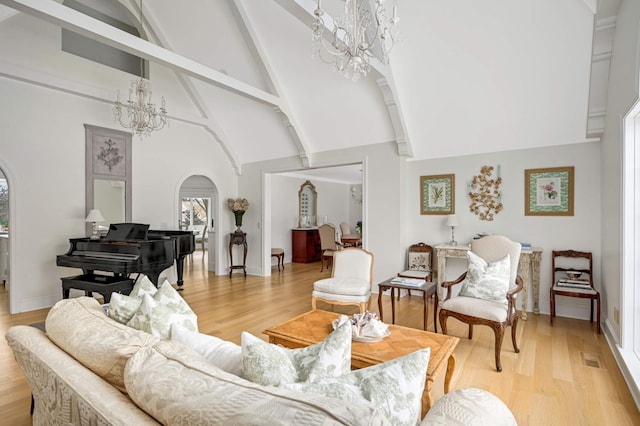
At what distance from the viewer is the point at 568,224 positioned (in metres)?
4.14

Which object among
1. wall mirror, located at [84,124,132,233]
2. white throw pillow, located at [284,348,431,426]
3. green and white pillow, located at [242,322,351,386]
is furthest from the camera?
wall mirror, located at [84,124,132,233]

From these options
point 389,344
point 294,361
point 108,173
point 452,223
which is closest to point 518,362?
point 389,344

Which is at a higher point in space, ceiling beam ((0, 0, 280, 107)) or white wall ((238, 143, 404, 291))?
ceiling beam ((0, 0, 280, 107))

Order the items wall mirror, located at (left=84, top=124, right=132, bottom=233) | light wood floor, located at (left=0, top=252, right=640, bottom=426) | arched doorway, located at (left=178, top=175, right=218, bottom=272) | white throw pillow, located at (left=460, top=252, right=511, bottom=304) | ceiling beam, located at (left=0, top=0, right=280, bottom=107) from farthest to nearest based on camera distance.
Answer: arched doorway, located at (left=178, top=175, right=218, bottom=272)
wall mirror, located at (left=84, top=124, right=132, bottom=233)
white throw pillow, located at (left=460, top=252, right=511, bottom=304)
ceiling beam, located at (left=0, top=0, right=280, bottom=107)
light wood floor, located at (left=0, top=252, right=640, bottom=426)

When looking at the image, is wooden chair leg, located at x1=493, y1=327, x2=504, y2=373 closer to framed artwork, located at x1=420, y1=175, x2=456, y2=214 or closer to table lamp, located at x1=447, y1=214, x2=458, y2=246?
table lamp, located at x1=447, y1=214, x2=458, y2=246

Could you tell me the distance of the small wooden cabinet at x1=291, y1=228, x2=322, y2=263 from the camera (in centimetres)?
857

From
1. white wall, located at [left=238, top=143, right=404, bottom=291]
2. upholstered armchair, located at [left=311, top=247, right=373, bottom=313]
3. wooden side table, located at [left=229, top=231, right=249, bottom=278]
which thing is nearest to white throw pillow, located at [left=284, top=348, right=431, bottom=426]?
Answer: upholstered armchair, located at [left=311, top=247, right=373, bottom=313]

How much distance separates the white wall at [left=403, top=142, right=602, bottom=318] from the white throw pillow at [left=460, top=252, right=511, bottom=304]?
150 centimetres

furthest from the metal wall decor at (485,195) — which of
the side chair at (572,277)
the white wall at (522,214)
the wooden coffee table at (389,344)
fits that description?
the wooden coffee table at (389,344)

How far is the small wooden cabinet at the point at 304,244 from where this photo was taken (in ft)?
28.1

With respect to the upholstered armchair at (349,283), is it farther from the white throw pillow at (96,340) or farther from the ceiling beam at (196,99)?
the ceiling beam at (196,99)

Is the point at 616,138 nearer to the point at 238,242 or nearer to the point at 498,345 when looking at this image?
the point at 498,345

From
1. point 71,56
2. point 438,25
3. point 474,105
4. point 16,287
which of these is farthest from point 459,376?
point 71,56

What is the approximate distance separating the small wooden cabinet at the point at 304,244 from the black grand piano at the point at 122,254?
14.3ft
